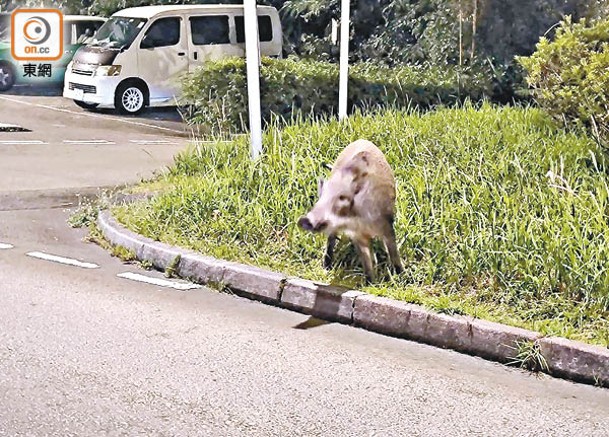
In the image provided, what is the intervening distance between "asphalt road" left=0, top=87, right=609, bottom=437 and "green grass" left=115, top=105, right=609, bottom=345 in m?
0.55

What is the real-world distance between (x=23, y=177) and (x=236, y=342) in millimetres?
6725

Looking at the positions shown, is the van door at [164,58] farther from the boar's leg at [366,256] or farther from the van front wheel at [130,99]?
the boar's leg at [366,256]

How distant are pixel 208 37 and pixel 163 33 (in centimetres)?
93

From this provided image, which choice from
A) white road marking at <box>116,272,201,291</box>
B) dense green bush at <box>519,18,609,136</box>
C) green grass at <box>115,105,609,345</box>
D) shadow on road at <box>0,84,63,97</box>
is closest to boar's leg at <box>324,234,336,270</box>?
green grass at <box>115,105,609,345</box>

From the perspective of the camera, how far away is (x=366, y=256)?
6992 mm

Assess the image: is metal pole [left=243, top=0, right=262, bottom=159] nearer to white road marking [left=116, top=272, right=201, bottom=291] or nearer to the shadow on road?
white road marking [left=116, top=272, right=201, bottom=291]

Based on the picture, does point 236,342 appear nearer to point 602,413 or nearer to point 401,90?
point 602,413

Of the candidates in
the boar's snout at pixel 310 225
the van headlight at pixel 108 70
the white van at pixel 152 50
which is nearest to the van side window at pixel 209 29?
the white van at pixel 152 50

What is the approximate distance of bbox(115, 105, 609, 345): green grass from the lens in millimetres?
6438

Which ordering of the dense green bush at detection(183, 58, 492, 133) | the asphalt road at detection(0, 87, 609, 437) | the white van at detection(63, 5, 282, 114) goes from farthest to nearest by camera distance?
the white van at detection(63, 5, 282, 114) < the dense green bush at detection(183, 58, 492, 133) < the asphalt road at detection(0, 87, 609, 437)

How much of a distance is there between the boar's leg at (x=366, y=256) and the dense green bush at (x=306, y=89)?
946cm

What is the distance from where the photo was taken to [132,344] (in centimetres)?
611

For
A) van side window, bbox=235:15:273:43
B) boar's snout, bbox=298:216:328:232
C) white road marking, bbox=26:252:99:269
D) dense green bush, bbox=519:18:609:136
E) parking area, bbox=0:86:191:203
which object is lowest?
white road marking, bbox=26:252:99:269

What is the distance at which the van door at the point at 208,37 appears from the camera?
68.0 feet
